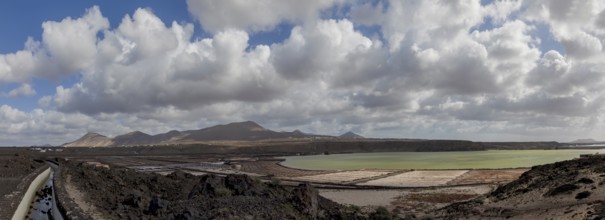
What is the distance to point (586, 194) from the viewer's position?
2308cm

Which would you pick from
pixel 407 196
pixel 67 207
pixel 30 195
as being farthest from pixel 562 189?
pixel 30 195

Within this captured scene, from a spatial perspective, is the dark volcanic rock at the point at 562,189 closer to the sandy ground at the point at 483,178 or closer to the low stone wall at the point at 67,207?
the low stone wall at the point at 67,207

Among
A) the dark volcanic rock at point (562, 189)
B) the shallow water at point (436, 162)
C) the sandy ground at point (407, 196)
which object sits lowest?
the sandy ground at point (407, 196)

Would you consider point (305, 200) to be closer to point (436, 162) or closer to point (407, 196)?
point (407, 196)

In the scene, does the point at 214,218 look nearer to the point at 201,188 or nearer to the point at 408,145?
the point at 201,188

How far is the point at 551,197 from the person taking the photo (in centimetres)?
2495

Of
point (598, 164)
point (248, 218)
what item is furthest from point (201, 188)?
point (598, 164)

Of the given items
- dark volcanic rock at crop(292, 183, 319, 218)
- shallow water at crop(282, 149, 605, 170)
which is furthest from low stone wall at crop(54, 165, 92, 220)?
shallow water at crop(282, 149, 605, 170)

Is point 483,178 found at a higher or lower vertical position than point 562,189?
lower

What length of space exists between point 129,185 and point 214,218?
66.2 ft

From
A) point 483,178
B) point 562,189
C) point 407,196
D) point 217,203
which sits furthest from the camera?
point 483,178

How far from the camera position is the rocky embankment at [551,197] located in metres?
21.8

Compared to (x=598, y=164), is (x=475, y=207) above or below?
below

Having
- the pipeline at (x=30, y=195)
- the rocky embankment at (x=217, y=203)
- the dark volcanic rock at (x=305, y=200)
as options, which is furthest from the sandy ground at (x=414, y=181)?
the pipeline at (x=30, y=195)
